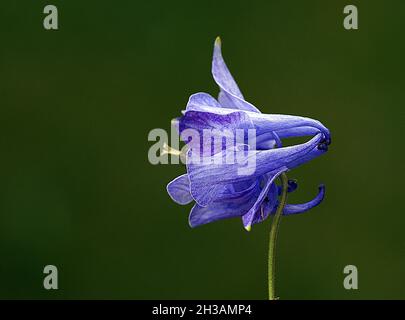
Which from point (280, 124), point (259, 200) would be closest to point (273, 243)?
point (259, 200)

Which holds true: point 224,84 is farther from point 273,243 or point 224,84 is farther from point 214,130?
point 273,243

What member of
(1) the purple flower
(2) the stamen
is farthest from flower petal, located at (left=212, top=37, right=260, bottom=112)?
(2) the stamen

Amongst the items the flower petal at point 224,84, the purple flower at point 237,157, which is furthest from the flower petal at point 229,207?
the flower petal at point 224,84

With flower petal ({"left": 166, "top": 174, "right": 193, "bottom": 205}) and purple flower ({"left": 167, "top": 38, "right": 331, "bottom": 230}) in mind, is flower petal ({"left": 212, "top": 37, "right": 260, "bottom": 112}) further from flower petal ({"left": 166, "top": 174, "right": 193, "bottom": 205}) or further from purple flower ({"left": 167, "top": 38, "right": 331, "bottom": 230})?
flower petal ({"left": 166, "top": 174, "right": 193, "bottom": 205})

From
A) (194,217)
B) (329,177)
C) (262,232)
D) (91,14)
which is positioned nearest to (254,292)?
(262,232)

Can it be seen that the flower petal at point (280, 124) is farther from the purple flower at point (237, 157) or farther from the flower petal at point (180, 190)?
the flower petal at point (180, 190)

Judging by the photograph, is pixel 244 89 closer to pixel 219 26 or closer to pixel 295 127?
pixel 219 26

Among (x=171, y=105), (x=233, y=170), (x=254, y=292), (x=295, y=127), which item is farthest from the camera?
(x=171, y=105)
